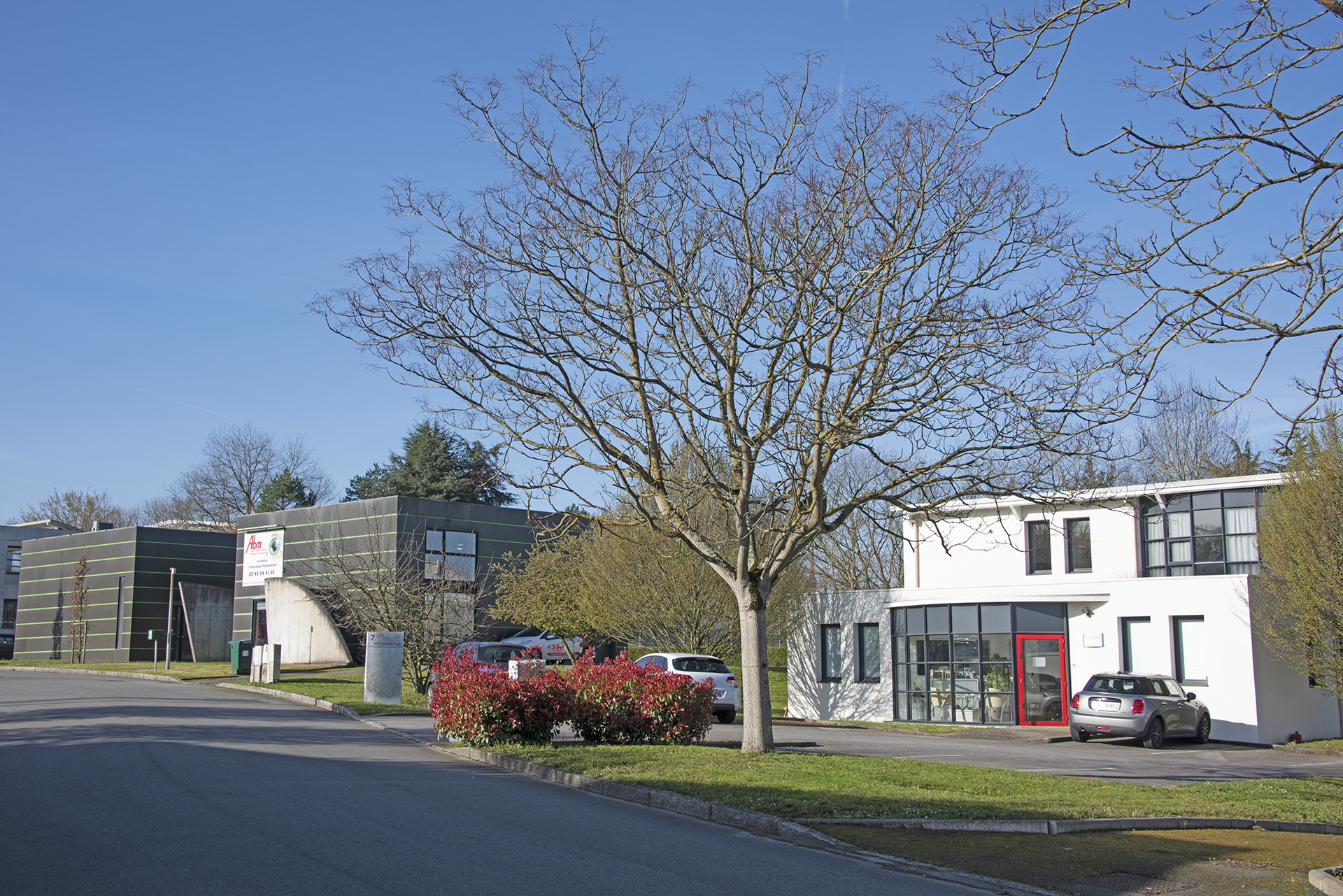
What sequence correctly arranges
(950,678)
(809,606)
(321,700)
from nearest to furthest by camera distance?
(321,700)
(950,678)
(809,606)

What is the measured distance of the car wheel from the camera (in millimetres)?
23734

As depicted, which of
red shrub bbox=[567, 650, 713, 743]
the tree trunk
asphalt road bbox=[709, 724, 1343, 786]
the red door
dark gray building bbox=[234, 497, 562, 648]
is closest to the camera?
the tree trunk

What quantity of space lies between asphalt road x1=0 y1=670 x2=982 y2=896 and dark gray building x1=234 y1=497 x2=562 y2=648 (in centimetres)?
2860

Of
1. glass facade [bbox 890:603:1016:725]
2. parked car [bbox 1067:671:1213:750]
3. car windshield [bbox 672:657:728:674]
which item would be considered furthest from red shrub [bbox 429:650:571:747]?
glass facade [bbox 890:603:1016:725]

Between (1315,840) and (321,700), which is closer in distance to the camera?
(1315,840)

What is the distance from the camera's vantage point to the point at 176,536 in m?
54.0

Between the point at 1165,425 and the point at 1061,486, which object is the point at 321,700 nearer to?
the point at 1061,486

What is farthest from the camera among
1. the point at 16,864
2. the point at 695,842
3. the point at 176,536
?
the point at 176,536

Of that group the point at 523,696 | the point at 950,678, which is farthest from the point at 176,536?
the point at 523,696

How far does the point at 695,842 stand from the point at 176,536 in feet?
171

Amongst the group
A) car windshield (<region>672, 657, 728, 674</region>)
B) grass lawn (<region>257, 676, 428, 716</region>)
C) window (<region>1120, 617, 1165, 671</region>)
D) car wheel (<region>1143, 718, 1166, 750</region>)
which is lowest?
car wheel (<region>1143, 718, 1166, 750</region>)

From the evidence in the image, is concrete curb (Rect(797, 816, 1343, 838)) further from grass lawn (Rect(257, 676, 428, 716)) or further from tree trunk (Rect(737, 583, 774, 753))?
grass lawn (Rect(257, 676, 428, 716))

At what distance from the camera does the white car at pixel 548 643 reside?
3821cm

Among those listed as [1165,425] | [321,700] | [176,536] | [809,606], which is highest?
A: [1165,425]
